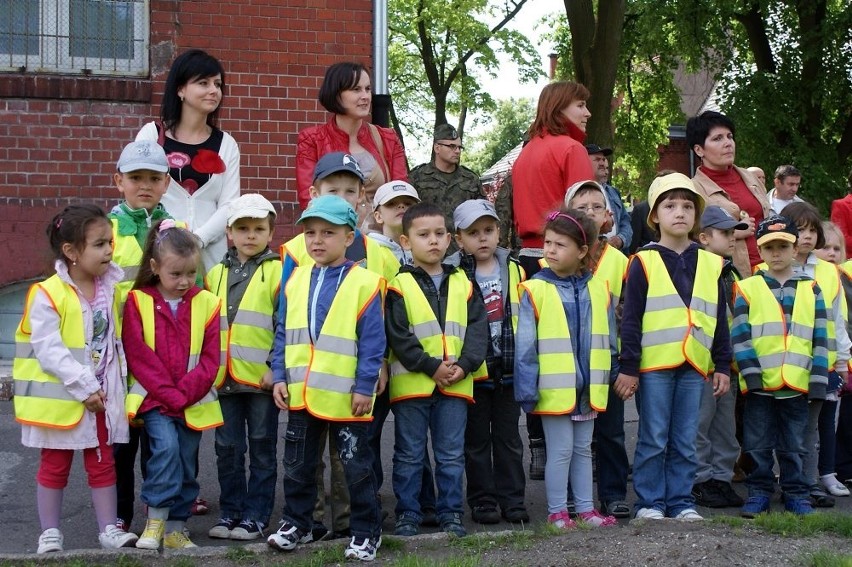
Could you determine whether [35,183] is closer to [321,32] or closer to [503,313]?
[321,32]

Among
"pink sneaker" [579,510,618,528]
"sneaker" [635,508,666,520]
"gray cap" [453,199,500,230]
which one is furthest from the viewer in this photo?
"gray cap" [453,199,500,230]

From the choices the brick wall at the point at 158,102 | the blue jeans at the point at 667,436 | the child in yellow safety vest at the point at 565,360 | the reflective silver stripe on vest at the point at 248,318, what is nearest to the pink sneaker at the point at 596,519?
the child in yellow safety vest at the point at 565,360

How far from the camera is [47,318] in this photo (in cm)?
529

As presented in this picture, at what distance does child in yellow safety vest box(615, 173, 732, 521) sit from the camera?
6.11m

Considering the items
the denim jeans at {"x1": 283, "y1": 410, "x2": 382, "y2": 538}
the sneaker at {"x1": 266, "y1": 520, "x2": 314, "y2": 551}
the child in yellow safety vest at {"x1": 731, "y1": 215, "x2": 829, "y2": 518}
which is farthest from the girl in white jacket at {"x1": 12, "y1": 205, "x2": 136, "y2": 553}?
the child in yellow safety vest at {"x1": 731, "y1": 215, "x2": 829, "y2": 518}

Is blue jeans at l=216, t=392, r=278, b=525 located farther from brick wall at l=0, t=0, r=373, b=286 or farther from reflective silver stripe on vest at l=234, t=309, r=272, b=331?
brick wall at l=0, t=0, r=373, b=286

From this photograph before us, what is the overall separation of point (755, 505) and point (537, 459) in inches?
54.3

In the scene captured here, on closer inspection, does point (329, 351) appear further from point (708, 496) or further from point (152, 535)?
point (708, 496)

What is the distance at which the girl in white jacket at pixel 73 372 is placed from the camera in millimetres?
5277

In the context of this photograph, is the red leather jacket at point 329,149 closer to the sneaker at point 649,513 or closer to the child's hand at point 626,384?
the child's hand at point 626,384

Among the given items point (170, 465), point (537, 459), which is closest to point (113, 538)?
point (170, 465)

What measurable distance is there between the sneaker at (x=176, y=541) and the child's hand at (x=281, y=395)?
769mm

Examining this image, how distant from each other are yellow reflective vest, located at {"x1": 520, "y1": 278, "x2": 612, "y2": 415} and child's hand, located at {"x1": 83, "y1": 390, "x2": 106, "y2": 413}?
84.8 inches

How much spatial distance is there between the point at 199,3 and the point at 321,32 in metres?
1.04
